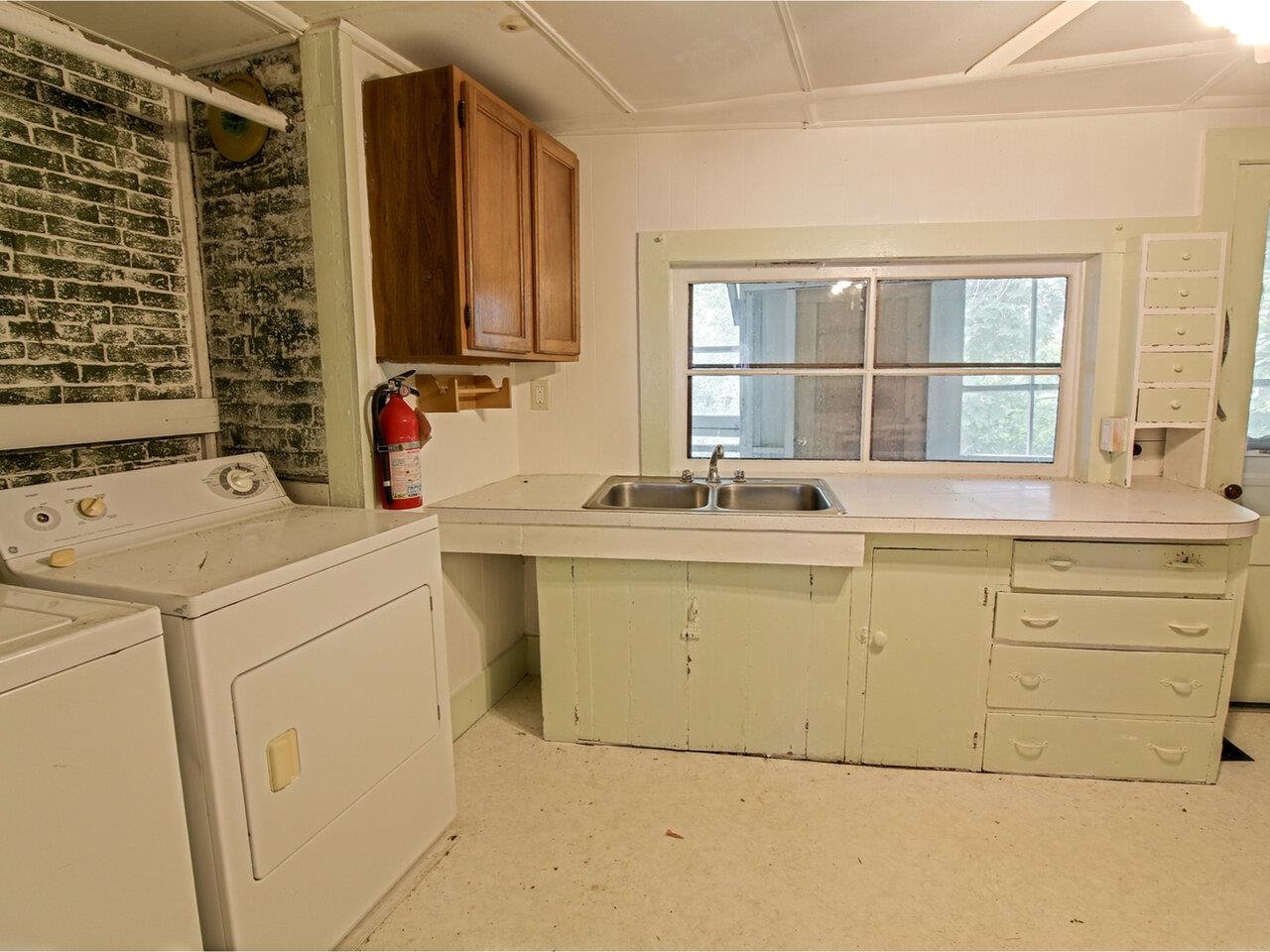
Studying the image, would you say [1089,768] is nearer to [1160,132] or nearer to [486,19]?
[1160,132]

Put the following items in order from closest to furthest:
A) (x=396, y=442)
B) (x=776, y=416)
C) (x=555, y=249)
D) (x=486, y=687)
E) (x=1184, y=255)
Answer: (x=396, y=442) → (x=1184, y=255) → (x=555, y=249) → (x=486, y=687) → (x=776, y=416)

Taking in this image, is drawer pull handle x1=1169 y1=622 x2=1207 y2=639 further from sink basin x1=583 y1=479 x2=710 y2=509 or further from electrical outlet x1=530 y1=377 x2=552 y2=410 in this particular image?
electrical outlet x1=530 y1=377 x2=552 y2=410

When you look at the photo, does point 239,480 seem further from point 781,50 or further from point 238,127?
point 781,50

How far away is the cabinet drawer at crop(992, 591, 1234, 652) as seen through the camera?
6.66ft

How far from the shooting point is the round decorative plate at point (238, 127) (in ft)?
6.50

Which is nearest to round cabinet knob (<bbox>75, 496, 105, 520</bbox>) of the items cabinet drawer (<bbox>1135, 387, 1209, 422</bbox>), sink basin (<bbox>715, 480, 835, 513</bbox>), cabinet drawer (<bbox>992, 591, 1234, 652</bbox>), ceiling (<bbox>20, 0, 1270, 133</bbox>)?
ceiling (<bbox>20, 0, 1270, 133</bbox>)

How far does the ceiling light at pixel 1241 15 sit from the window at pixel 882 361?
4.09ft

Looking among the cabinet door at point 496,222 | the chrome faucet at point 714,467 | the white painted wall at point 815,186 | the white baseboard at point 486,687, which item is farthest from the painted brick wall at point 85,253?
the chrome faucet at point 714,467

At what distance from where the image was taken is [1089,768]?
213cm

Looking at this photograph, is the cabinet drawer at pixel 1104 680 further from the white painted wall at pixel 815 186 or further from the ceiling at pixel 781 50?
the ceiling at pixel 781 50

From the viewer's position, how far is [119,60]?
151cm

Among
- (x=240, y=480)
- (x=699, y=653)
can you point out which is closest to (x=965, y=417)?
(x=699, y=653)

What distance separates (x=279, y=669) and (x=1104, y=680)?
2.31 m

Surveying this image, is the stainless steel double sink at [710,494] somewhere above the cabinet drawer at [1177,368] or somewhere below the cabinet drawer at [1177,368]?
below
